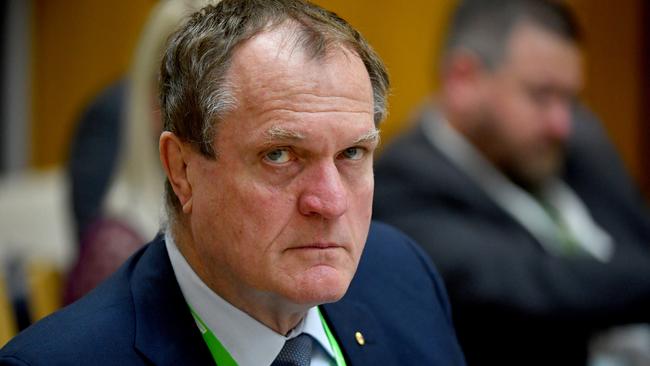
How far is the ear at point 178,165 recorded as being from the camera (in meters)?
1.66

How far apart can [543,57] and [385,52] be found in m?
2.44

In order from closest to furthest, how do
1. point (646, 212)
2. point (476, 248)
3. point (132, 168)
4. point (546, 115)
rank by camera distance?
point (132, 168) → point (476, 248) → point (546, 115) → point (646, 212)

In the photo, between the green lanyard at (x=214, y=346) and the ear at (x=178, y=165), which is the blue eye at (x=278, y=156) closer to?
the ear at (x=178, y=165)

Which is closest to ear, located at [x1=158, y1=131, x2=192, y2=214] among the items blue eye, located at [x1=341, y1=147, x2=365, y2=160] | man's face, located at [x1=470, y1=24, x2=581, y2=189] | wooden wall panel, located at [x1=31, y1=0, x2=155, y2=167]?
blue eye, located at [x1=341, y1=147, x2=365, y2=160]

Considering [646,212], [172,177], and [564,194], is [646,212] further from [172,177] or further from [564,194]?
[172,177]

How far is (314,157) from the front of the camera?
1.58 metres

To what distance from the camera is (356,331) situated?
1.88 meters

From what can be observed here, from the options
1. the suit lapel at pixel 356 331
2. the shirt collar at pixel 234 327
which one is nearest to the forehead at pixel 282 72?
the shirt collar at pixel 234 327

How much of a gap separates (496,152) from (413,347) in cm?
175

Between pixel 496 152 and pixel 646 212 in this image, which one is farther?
pixel 646 212

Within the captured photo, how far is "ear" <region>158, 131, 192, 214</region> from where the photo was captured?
1.66 metres

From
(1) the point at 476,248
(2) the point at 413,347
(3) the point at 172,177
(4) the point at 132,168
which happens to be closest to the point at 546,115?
(1) the point at 476,248

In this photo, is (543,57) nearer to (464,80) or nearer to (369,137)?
(464,80)

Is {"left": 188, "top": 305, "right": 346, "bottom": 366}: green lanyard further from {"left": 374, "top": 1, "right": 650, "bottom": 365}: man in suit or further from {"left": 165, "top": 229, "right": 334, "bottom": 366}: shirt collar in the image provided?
{"left": 374, "top": 1, "right": 650, "bottom": 365}: man in suit
